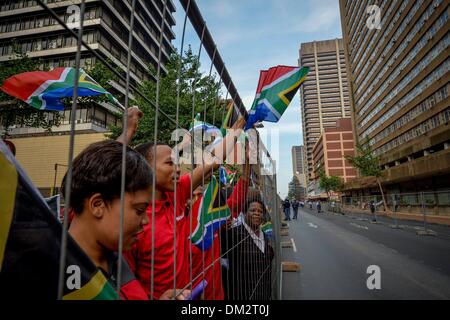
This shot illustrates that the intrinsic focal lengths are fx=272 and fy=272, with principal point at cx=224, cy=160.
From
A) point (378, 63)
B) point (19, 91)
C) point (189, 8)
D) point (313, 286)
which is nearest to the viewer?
point (189, 8)

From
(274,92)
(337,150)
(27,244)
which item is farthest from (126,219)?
(337,150)

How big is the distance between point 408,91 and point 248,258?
3972 centimetres

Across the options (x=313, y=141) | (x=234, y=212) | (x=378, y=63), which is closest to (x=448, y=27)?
(x=378, y=63)

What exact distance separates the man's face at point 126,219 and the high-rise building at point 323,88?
118576 millimetres

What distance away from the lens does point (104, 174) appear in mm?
757

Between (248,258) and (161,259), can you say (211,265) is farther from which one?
(248,258)

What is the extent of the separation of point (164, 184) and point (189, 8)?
2.67 ft

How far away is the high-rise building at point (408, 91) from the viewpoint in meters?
25.1

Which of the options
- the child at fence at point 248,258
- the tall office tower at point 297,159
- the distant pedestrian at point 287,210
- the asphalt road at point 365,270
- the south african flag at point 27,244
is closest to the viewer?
the south african flag at point 27,244

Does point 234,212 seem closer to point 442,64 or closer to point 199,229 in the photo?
point 199,229

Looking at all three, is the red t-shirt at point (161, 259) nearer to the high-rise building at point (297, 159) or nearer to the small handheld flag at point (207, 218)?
the small handheld flag at point (207, 218)

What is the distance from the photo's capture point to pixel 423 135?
30.0 meters

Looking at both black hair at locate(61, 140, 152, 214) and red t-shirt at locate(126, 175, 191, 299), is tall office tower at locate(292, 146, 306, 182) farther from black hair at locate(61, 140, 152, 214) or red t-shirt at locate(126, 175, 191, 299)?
black hair at locate(61, 140, 152, 214)

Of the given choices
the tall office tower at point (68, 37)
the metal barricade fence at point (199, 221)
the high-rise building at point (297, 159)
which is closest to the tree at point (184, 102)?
the metal barricade fence at point (199, 221)
